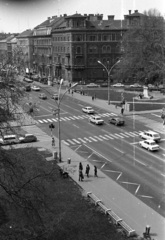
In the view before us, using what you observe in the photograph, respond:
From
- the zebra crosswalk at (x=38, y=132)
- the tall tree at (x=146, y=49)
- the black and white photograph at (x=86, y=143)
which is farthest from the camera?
the tall tree at (x=146, y=49)

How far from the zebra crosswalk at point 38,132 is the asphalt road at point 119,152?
2.33 ft

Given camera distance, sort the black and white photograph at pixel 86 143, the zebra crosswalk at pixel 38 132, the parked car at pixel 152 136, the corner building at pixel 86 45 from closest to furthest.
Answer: the black and white photograph at pixel 86 143, the parked car at pixel 152 136, the zebra crosswalk at pixel 38 132, the corner building at pixel 86 45

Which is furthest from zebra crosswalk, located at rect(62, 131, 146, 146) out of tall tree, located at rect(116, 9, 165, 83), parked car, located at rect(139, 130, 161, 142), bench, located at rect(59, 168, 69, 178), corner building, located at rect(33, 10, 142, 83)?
corner building, located at rect(33, 10, 142, 83)

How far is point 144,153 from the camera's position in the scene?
28812 mm

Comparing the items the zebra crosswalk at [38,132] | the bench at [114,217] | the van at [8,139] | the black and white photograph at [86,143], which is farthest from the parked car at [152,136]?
the bench at [114,217]

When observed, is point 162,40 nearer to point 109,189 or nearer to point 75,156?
point 75,156

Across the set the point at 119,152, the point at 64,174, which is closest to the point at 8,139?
the point at 64,174

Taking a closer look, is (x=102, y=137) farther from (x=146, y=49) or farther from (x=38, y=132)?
(x=146, y=49)

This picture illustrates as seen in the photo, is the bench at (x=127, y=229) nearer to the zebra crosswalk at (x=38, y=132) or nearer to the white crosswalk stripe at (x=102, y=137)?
the white crosswalk stripe at (x=102, y=137)

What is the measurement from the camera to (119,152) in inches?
1162

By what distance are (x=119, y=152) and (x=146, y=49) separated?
36.7 meters

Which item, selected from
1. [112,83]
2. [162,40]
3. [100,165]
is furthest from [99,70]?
[100,165]

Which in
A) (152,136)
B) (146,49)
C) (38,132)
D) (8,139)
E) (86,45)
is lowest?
(38,132)

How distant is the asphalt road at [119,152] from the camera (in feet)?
71.4
